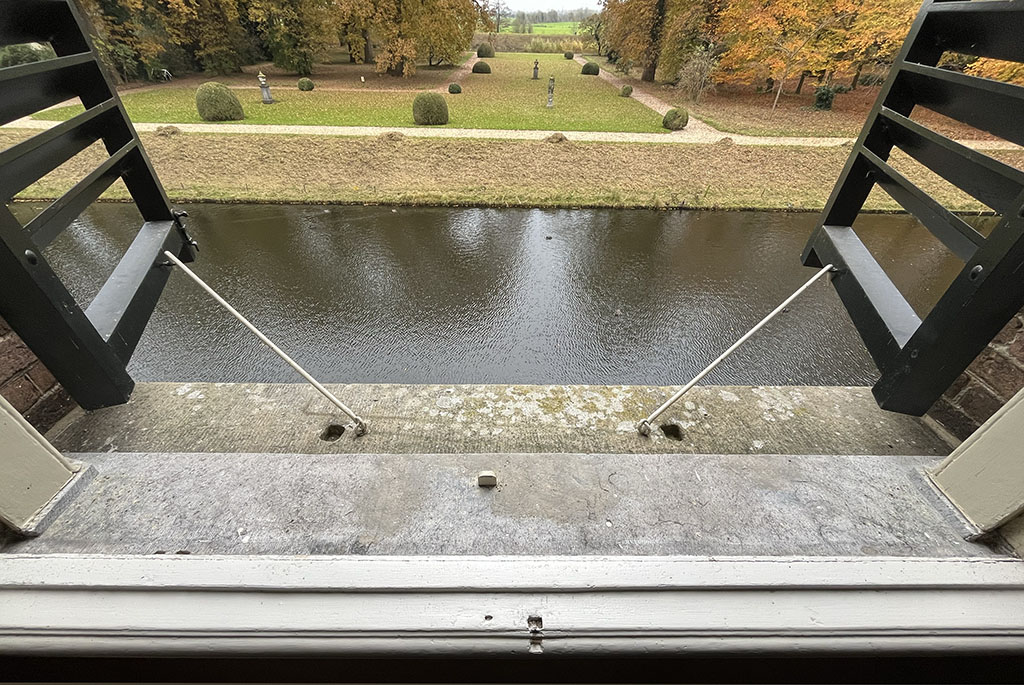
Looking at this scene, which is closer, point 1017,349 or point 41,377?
point 1017,349

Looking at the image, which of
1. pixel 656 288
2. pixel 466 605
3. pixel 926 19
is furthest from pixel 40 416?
pixel 656 288

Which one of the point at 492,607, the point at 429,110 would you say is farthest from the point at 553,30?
the point at 492,607

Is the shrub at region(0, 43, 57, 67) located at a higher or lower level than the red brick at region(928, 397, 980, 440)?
lower

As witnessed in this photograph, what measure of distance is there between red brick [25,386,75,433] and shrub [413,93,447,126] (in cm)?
1123

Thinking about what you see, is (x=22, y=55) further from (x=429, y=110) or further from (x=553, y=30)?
(x=553, y=30)

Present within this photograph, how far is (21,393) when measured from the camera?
1.60 m

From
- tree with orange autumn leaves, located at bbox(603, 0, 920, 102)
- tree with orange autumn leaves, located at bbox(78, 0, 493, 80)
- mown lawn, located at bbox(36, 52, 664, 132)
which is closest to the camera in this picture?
mown lawn, located at bbox(36, 52, 664, 132)

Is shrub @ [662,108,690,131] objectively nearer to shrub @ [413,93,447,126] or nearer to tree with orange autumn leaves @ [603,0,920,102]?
tree with orange autumn leaves @ [603,0,920,102]

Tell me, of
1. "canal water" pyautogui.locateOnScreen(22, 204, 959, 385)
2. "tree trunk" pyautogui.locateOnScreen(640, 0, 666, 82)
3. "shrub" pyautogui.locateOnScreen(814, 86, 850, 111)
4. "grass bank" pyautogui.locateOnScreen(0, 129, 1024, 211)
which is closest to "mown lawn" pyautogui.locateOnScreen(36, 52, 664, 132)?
"tree trunk" pyautogui.locateOnScreen(640, 0, 666, 82)

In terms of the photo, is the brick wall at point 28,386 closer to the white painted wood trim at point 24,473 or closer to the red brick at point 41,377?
the red brick at point 41,377

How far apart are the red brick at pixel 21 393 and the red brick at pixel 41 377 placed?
2 cm

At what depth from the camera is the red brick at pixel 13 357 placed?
153 cm

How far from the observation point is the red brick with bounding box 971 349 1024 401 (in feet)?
4.86

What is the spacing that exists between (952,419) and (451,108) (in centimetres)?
1451
